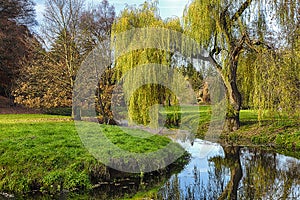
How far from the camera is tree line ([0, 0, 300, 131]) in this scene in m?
10.0

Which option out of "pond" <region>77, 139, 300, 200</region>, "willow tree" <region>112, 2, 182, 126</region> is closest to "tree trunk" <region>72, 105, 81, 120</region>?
"willow tree" <region>112, 2, 182, 126</region>

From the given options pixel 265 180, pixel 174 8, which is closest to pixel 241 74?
pixel 174 8

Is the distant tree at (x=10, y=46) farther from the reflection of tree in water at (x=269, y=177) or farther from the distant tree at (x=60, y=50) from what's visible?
the reflection of tree in water at (x=269, y=177)

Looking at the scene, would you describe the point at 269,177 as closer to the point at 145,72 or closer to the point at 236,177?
the point at 236,177

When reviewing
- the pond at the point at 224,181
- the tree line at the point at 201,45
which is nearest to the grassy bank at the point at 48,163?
the pond at the point at 224,181

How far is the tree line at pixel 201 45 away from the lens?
10.0 metres

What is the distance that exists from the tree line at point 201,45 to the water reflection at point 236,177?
6.51 ft

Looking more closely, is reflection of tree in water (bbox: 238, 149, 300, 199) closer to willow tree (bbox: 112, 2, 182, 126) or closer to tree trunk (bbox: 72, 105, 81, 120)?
willow tree (bbox: 112, 2, 182, 126)

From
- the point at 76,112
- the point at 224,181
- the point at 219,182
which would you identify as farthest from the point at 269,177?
the point at 76,112

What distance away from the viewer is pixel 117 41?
12.4 m

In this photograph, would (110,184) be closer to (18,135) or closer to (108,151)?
(108,151)

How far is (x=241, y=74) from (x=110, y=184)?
9105 mm

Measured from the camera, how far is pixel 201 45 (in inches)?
495

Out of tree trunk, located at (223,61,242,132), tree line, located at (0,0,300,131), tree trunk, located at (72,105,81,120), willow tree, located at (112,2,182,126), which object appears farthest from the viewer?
tree trunk, located at (72,105,81,120)
